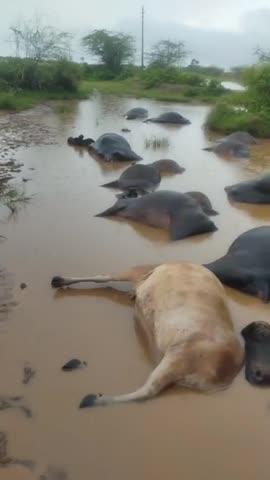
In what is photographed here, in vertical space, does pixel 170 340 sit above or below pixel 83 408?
above

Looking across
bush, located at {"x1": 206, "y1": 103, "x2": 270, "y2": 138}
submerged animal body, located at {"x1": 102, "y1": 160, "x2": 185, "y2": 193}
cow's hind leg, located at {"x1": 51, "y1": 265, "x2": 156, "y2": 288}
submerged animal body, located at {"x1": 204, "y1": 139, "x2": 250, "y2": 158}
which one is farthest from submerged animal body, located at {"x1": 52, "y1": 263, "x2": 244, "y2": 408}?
bush, located at {"x1": 206, "y1": 103, "x2": 270, "y2": 138}

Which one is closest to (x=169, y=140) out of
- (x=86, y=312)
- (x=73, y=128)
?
(x=73, y=128)

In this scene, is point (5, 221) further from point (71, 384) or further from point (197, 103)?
point (197, 103)

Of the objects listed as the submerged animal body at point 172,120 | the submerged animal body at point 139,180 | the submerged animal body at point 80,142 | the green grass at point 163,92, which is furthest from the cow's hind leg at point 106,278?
the green grass at point 163,92

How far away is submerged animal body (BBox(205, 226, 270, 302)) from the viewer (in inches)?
195

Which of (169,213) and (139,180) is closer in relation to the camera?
(169,213)

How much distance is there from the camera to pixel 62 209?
7.56m

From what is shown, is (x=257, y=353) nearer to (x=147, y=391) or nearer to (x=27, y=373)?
(x=147, y=391)

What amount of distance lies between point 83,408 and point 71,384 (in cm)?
28

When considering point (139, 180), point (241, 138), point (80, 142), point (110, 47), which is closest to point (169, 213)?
point (139, 180)

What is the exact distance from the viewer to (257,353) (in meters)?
3.82

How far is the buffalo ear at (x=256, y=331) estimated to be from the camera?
4000 millimetres

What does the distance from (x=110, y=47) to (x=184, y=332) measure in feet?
136

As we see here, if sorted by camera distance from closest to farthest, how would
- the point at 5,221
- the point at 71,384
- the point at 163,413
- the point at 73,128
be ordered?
the point at 163,413 → the point at 71,384 → the point at 5,221 → the point at 73,128
